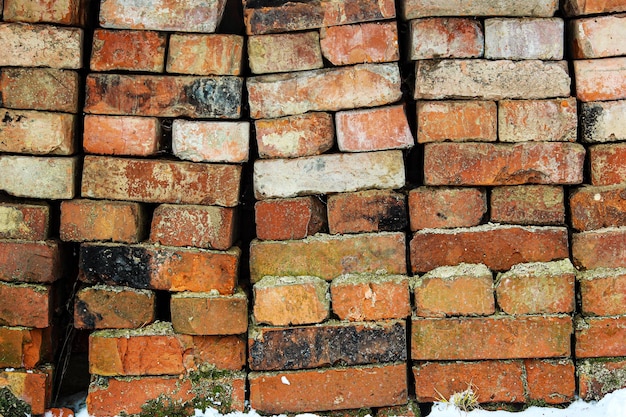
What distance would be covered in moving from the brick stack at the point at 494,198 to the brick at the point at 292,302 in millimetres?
366

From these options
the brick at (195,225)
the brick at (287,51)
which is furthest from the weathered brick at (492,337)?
the brick at (287,51)

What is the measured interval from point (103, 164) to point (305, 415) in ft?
4.02

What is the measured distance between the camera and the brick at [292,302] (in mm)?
2572

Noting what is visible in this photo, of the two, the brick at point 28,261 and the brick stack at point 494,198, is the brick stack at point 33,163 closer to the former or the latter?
the brick at point 28,261

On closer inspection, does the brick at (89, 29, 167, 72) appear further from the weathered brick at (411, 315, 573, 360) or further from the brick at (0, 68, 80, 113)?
the weathered brick at (411, 315, 573, 360)

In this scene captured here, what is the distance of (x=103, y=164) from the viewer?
258 centimetres

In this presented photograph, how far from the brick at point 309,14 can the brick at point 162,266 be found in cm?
88

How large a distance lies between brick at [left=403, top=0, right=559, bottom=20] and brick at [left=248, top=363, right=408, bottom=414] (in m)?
1.33

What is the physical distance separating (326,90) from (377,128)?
24 centimetres

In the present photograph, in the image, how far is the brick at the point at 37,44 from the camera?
8.32ft

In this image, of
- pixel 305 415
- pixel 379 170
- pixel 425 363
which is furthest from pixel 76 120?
pixel 425 363

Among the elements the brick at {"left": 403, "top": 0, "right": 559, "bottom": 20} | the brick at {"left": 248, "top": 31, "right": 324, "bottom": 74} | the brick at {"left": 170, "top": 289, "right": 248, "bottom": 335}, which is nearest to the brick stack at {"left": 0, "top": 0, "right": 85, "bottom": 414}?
the brick at {"left": 170, "top": 289, "right": 248, "bottom": 335}

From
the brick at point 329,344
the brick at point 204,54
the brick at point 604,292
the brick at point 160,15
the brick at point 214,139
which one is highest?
the brick at point 160,15

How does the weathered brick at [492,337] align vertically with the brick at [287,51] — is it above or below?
below
